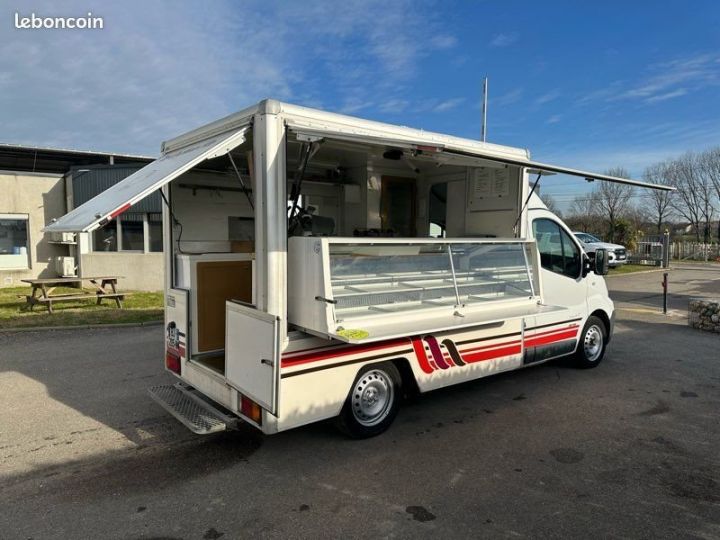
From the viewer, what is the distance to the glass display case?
3578mm

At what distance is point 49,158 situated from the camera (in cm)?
1806

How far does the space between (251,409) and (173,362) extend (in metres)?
1.45

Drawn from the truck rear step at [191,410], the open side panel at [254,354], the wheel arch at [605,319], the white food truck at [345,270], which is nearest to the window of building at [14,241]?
the white food truck at [345,270]

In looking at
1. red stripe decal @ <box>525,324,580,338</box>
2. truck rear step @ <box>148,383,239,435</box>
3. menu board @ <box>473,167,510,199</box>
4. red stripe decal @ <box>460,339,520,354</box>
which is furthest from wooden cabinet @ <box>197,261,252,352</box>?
red stripe decal @ <box>525,324,580,338</box>

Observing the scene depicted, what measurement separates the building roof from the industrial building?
1976 mm

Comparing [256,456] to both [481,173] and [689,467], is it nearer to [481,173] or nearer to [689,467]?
[689,467]

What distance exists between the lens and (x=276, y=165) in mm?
3521

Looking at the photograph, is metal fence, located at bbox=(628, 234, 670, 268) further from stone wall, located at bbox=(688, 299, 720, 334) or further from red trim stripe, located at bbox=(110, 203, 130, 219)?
red trim stripe, located at bbox=(110, 203, 130, 219)

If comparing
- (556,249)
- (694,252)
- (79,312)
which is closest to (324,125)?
(556,249)

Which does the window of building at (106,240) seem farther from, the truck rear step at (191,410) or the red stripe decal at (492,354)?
the red stripe decal at (492,354)

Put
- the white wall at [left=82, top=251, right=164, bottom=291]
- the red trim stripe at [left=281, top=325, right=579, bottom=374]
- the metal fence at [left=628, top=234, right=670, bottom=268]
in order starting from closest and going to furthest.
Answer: the red trim stripe at [left=281, top=325, right=579, bottom=374] → the white wall at [left=82, top=251, right=164, bottom=291] → the metal fence at [left=628, top=234, right=670, bottom=268]

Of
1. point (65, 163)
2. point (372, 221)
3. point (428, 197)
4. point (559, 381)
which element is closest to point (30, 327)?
point (372, 221)

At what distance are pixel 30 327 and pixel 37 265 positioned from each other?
7365mm

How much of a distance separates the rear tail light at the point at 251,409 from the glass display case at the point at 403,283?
66 centimetres
